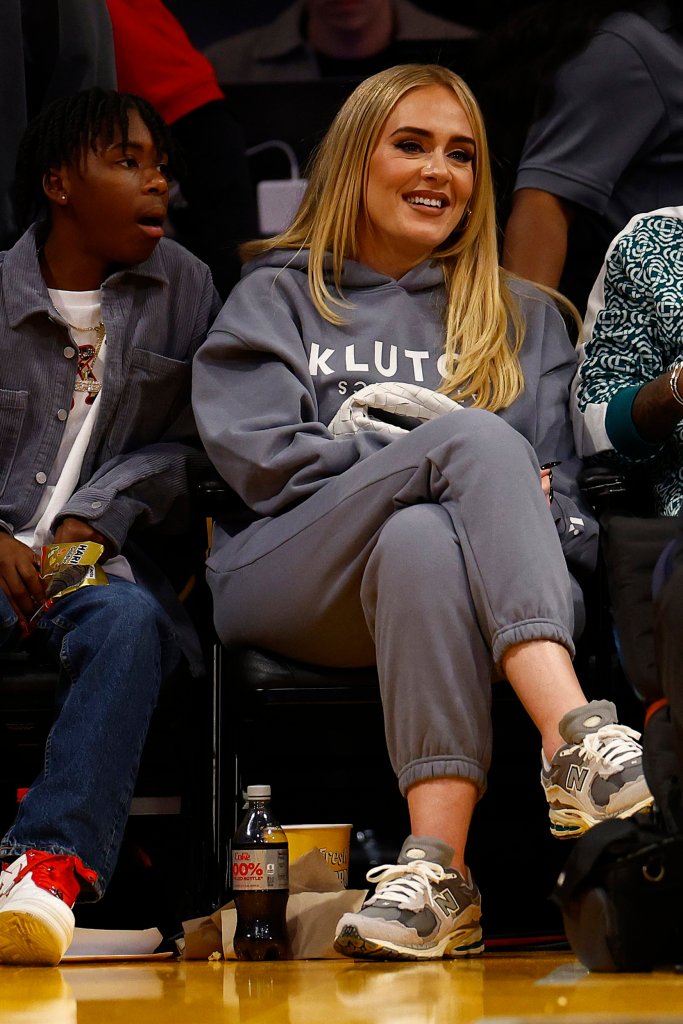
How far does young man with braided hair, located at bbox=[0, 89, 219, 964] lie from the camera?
2086 millimetres

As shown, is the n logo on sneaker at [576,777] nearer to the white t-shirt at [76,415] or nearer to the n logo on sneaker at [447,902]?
the n logo on sneaker at [447,902]

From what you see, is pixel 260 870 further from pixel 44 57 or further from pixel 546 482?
pixel 44 57

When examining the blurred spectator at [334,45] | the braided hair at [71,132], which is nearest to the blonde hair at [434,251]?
the braided hair at [71,132]

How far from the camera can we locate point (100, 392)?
8.03 ft

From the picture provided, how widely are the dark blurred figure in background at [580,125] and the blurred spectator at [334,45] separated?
6.8 inches

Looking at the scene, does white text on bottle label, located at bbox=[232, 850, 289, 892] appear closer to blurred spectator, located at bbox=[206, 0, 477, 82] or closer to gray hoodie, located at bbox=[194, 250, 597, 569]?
gray hoodie, located at bbox=[194, 250, 597, 569]

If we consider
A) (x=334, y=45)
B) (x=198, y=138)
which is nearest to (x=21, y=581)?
(x=198, y=138)

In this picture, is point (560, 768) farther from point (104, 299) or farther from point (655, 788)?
point (104, 299)

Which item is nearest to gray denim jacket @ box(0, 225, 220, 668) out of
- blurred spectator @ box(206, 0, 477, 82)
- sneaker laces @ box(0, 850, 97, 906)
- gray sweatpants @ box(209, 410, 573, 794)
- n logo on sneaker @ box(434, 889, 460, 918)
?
gray sweatpants @ box(209, 410, 573, 794)

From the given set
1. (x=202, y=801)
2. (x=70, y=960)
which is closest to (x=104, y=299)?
(x=202, y=801)

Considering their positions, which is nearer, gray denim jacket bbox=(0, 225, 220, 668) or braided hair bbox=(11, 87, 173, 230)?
gray denim jacket bbox=(0, 225, 220, 668)

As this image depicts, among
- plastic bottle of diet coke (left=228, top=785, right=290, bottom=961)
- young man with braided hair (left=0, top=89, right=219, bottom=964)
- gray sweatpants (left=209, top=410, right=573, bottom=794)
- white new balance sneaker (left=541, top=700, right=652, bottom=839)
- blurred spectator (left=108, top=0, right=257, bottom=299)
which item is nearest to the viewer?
white new balance sneaker (left=541, top=700, right=652, bottom=839)

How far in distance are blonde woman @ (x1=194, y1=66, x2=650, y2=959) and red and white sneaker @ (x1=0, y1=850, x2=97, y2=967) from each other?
0.37 m

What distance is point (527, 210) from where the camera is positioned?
2.84 m
